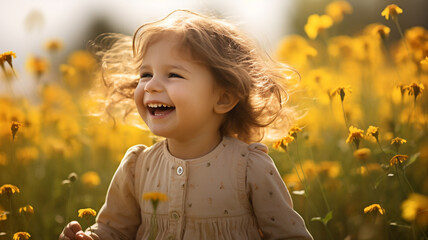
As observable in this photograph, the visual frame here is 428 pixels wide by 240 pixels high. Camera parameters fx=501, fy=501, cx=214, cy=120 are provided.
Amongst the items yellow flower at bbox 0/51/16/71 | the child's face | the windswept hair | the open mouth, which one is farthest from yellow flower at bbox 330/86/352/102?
yellow flower at bbox 0/51/16/71

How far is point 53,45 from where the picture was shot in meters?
3.56

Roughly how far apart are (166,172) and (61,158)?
160 centimetres

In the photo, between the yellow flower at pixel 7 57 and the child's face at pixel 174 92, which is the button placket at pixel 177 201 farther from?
the yellow flower at pixel 7 57

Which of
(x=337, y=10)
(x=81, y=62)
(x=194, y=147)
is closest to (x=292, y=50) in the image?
(x=337, y=10)

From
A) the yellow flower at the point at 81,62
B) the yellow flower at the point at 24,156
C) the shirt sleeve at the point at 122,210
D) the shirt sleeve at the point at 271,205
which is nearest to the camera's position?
the shirt sleeve at the point at 271,205

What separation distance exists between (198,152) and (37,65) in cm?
173

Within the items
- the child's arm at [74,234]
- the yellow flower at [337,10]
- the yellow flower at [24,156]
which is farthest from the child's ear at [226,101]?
the yellow flower at [337,10]

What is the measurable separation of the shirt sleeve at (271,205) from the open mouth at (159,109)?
35 centimetres

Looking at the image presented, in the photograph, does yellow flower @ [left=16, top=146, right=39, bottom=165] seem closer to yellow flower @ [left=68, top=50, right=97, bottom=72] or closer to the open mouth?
yellow flower @ [left=68, top=50, right=97, bottom=72]

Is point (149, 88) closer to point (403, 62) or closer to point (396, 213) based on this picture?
point (396, 213)

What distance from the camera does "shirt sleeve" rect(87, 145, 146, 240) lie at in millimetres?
1979

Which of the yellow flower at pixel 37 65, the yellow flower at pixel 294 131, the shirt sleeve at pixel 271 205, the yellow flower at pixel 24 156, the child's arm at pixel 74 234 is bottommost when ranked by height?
the yellow flower at pixel 24 156

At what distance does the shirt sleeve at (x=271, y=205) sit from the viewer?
175cm

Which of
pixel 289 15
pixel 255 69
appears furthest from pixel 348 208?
pixel 289 15
